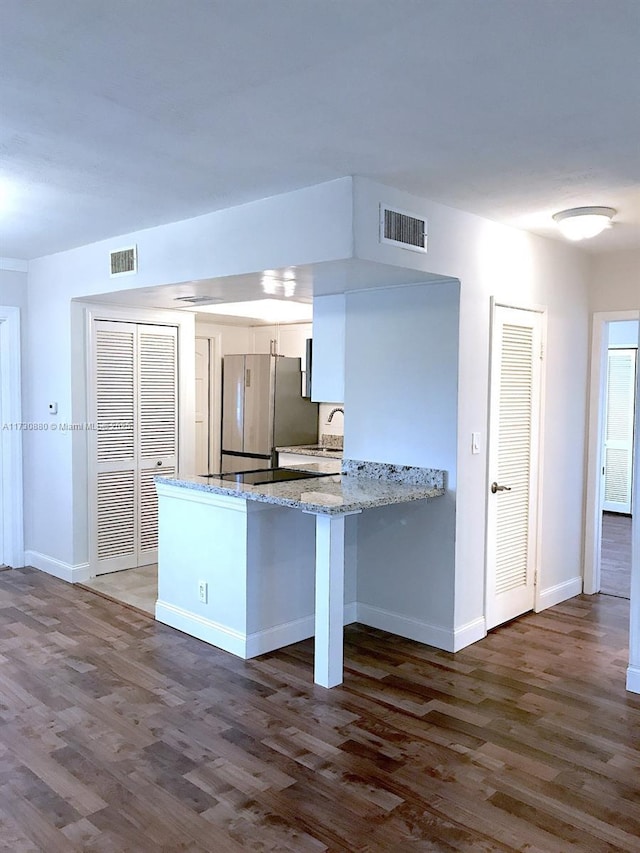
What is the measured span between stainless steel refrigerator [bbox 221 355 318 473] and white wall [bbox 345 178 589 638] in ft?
8.29

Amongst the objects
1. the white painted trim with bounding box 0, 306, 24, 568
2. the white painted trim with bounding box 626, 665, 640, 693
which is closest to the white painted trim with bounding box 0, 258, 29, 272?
the white painted trim with bounding box 0, 306, 24, 568

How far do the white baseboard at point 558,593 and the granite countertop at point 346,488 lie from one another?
4.58 feet

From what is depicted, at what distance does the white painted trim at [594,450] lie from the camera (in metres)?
4.95

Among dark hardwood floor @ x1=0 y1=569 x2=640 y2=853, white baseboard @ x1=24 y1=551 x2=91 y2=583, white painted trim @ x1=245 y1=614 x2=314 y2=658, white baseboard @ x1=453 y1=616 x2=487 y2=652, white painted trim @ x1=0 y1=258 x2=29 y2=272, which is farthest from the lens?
white painted trim @ x1=0 y1=258 x2=29 y2=272

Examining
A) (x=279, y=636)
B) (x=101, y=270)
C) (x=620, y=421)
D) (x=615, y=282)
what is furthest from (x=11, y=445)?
(x=620, y=421)

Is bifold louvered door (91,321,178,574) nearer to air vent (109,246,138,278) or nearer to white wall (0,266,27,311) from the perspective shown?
air vent (109,246,138,278)

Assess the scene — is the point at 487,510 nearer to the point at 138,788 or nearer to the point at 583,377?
the point at 583,377

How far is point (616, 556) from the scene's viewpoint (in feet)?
20.3

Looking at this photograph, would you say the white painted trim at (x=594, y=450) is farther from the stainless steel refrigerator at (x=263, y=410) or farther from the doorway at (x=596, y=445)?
the stainless steel refrigerator at (x=263, y=410)

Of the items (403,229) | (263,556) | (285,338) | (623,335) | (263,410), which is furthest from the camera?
(623,335)

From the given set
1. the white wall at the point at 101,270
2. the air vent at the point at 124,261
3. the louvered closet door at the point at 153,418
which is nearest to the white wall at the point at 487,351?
the white wall at the point at 101,270

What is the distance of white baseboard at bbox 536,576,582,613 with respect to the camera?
463 centimetres

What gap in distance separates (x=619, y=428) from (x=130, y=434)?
18.8ft

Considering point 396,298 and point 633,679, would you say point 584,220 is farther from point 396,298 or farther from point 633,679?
point 633,679
